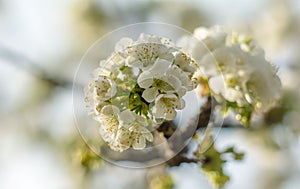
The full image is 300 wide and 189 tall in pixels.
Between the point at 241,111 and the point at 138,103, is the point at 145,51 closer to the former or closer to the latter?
the point at 138,103

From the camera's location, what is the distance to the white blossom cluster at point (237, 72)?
1.84m

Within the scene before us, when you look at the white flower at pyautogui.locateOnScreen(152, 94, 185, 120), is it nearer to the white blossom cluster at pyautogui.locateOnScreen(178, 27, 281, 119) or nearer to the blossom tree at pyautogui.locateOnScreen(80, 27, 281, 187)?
the blossom tree at pyautogui.locateOnScreen(80, 27, 281, 187)

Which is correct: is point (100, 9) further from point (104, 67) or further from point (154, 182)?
point (104, 67)

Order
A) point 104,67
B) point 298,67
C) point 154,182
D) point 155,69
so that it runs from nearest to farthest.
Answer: point 155,69 < point 104,67 < point 154,182 < point 298,67

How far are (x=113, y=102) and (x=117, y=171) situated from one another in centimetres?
141

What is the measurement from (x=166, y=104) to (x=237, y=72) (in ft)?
2.02

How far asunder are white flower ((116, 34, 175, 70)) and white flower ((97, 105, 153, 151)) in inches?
5.3

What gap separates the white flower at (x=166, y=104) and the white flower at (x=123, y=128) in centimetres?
4

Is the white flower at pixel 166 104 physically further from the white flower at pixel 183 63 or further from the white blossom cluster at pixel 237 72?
the white blossom cluster at pixel 237 72

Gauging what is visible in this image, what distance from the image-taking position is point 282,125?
8.59 feet

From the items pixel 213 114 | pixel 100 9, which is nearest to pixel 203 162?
pixel 213 114

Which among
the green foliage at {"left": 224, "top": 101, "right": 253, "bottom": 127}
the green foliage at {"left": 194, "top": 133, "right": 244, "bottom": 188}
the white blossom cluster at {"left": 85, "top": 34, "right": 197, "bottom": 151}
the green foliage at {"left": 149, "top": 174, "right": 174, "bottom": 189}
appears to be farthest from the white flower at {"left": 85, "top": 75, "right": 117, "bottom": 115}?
the green foliage at {"left": 149, "top": 174, "right": 174, "bottom": 189}

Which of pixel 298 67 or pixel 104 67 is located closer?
pixel 104 67

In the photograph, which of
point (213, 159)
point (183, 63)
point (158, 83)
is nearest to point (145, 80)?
point (158, 83)
